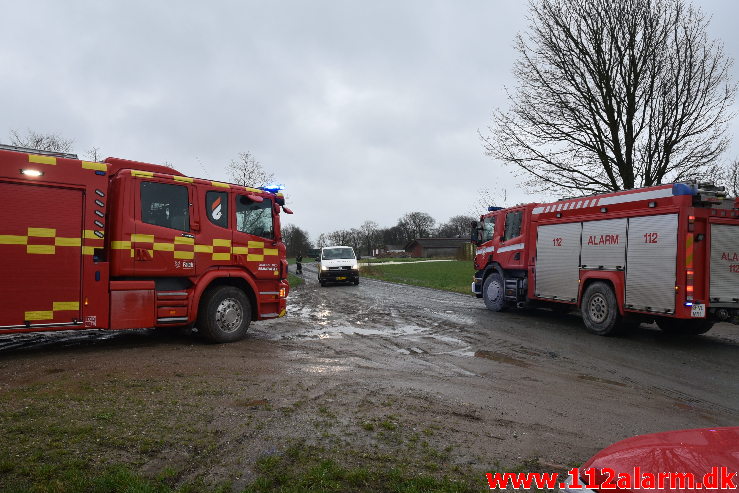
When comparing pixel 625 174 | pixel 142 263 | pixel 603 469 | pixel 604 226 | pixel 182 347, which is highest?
pixel 625 174

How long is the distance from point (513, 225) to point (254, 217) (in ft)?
22.6

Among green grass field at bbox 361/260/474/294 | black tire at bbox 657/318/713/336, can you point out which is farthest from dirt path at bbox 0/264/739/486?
green grass field at bbox 361/260/474/294

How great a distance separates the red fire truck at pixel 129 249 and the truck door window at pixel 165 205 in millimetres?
16

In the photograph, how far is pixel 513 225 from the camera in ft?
41.3

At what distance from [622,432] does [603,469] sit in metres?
2.72

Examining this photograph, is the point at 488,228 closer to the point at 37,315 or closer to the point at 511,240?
the point at 511,240

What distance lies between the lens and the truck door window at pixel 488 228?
44.3ft

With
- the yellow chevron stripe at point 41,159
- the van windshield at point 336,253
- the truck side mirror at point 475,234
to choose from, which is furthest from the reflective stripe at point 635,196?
the van windshield at point 336,253

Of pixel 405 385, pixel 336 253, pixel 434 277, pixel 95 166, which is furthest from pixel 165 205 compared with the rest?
pixel 434 277

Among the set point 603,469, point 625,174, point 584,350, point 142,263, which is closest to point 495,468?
point 603,469

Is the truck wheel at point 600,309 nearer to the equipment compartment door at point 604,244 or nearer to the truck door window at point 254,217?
the equipment compartment door at point 604,244

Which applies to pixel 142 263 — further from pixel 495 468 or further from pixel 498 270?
pixel 498 270

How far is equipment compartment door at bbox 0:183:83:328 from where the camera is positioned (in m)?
6.55

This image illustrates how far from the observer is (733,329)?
1051 cm
